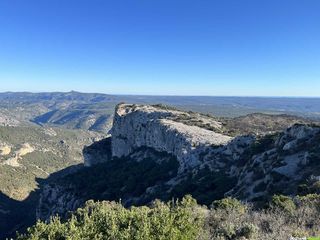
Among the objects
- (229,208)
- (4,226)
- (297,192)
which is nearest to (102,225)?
(229,208)

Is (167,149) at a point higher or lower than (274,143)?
lower

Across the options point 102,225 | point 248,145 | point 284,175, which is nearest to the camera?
point 102,225

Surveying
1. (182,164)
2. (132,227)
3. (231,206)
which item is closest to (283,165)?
(231,206)

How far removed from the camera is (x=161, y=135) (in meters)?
89.9

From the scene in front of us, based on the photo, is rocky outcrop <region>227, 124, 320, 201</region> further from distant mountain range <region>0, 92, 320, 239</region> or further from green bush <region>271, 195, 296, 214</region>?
green bush <region>271, 195, 296, 214</region>

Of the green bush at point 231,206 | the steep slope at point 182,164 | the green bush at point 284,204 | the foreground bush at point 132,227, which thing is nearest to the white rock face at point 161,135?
the steep slope at point 182,164

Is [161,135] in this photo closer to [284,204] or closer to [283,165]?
[283,165]

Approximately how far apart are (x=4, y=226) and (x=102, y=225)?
5011 inches

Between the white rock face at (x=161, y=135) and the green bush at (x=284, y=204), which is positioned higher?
the green bush at (x=284, y=204)

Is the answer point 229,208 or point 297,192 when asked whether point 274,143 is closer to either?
point 297,192

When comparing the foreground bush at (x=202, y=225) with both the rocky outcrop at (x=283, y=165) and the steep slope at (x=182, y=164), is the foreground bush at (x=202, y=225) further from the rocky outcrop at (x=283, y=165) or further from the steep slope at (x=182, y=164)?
the rocky outcrop at (x=283, y=165)

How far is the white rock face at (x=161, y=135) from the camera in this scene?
71.8 m

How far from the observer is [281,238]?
1962 cm

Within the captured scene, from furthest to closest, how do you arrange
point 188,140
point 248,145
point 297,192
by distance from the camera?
point 188,140 < point 248,145 < point 297,192
